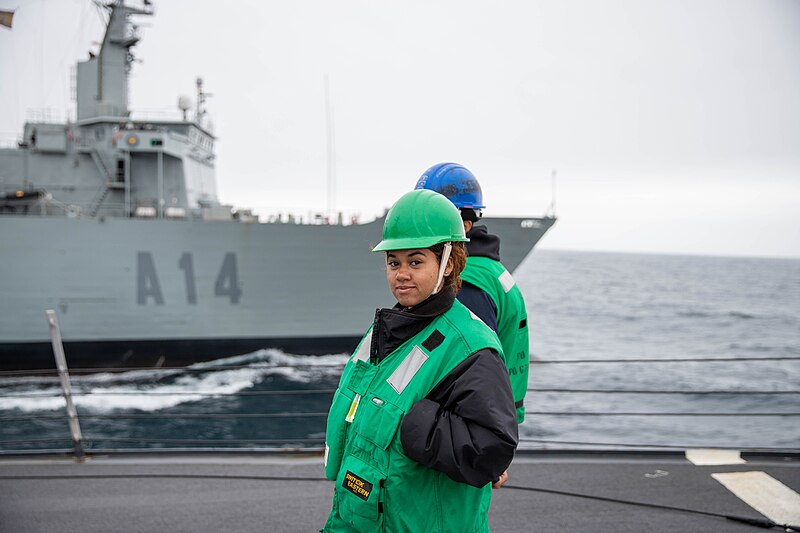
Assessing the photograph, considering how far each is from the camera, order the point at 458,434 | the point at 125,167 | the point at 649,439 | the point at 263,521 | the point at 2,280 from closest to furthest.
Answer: the point at 458,434
the point at 263,521
the point at 649,439
the point at 2,280
the point at 125,167

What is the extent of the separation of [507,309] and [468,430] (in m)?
0.74

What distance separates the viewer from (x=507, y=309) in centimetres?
182

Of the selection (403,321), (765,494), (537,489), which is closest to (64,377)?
(537,489)

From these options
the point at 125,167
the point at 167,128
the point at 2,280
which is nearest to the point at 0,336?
the point at 2,280

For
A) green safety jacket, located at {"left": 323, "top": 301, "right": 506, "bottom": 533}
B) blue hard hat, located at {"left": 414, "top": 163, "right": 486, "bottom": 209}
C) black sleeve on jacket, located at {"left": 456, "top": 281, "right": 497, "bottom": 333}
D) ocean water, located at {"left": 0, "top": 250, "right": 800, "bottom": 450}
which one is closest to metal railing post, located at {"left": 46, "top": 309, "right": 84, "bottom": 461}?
ocean water, located at {"left": 0, "top": 250, "right": 800, "bottom": 450}

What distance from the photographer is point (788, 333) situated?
25641mm

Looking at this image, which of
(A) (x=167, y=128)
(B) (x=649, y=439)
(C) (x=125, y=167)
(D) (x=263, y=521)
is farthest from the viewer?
(A) (x=167, y=128)

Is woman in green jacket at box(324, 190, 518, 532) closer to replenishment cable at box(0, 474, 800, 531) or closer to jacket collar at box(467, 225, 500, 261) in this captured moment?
jacket collar at box(467, 225, 500, 261)

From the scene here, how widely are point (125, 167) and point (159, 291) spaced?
368 centimetres

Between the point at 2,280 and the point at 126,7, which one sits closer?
the point at 2,280

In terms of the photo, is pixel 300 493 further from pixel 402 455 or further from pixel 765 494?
pixel 765 494

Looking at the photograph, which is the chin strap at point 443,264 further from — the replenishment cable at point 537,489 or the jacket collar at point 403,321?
the replenishment cable at point 537,489

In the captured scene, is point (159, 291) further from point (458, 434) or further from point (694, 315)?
point (694, 315)

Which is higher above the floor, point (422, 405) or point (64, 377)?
point (422, 405)
